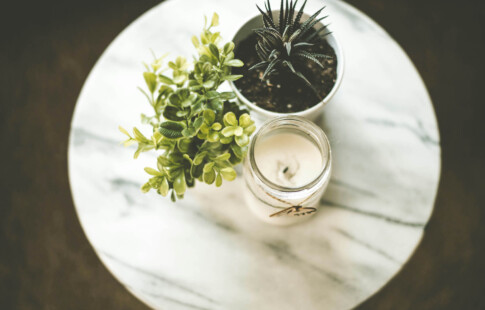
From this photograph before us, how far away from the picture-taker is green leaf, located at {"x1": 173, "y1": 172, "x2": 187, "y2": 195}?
58 cm

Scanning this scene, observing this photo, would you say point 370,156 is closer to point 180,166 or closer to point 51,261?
point 180,166

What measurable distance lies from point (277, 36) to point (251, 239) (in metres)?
0.37

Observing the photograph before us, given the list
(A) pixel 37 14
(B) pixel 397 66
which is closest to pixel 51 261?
(A) pixel 37 14

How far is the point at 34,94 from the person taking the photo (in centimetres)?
137

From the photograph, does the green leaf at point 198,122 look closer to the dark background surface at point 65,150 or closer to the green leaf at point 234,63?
the green leaf at point 234,63

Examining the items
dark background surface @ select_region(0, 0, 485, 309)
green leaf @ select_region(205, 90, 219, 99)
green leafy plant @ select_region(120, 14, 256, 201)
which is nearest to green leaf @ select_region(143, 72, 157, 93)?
green leafy plant @ select_region(120, 14, 256, 201)

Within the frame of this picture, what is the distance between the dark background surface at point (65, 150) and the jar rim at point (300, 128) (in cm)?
82

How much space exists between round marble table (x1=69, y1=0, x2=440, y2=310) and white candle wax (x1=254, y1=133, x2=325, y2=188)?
0.12 metres

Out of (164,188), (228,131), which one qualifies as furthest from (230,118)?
(164,188)

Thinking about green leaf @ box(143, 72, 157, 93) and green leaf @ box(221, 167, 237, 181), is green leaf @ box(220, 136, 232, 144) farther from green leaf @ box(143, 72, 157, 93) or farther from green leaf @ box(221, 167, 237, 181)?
green leaf @ box(143, 72, 157, 93)

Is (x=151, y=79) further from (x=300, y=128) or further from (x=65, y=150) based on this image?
(x=65, y=150)

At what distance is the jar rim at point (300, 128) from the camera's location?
582mm

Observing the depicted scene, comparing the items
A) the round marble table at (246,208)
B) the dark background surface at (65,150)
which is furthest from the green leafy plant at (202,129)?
the dark background surface at (65,150)

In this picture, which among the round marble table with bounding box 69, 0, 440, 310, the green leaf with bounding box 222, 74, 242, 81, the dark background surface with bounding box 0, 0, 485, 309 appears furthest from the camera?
the dark background surface with bounding box 0, 0, 485, 309
